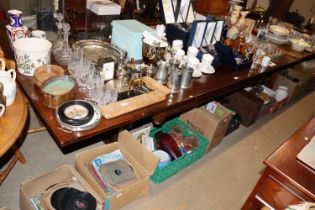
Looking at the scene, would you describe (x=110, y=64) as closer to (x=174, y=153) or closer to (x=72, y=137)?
(x=72, y=137)

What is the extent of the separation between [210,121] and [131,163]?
70 cm

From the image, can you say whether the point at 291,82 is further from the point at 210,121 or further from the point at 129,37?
the point at 129,37

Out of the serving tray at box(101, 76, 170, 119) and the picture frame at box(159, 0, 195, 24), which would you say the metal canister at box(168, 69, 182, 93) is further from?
the picture frame at box(159, 0, 195, 24)

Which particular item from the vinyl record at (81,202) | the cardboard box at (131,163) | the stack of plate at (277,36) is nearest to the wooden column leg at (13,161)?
the cardboard box at (131,163)

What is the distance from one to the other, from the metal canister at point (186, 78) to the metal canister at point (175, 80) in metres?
0.04

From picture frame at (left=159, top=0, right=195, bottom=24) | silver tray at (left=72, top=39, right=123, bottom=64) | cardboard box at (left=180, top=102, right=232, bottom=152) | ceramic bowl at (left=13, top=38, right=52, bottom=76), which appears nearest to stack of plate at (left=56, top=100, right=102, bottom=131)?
ceramic bowl at (left=13, top=38, right=52, bottom=76)

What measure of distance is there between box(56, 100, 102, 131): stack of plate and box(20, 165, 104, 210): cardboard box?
0.50 metres

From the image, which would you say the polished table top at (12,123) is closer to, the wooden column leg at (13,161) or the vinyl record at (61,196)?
the vinyl record at (61,196)

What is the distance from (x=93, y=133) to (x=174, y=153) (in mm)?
915

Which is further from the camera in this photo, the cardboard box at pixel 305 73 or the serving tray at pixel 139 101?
the cardboard box at pixel 305 73

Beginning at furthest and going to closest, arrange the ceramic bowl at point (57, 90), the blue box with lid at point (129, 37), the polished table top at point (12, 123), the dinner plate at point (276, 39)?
1. the dinner plate at point (276, 39)
2. the blue box with lid at point (129, 37)
3. the ceramic bowl at point (57, 90)
4. the polished table top at point (12, 123)

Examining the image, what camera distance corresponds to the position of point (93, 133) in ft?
3.83

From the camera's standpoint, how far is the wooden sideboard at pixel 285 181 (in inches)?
44.5

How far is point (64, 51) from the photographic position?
61.5 inches
